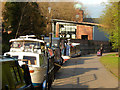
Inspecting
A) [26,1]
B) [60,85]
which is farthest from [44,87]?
[26,1]

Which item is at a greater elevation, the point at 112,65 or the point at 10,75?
the point at 10,75

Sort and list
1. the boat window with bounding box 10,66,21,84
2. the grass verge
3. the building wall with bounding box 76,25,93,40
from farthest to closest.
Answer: the building wall with bounding box 76,25,93,40
the grass verge
the boat window with bounding box 10,66,21,84

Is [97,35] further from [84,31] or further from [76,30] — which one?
[76,30]

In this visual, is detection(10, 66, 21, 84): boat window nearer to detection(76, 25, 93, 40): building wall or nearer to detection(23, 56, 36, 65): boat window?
detection(23, 56, 36, 65): boat window

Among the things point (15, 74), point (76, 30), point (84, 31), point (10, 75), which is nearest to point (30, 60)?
point (15, 74)

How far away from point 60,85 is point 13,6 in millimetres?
19181

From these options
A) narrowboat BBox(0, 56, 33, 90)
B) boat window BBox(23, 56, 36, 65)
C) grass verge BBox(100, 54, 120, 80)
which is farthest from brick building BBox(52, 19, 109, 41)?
narrowboat BBox(0, 56, 33, 90)

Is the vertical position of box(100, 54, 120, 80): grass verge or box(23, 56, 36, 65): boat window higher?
box(23, 56, 36, 65): boat window

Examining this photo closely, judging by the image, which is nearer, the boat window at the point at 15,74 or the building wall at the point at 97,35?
the boat window at the point at 15,74

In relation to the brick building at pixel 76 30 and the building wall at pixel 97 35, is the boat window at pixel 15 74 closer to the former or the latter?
the brick building at pixel 76 30

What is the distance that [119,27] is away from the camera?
16141mm

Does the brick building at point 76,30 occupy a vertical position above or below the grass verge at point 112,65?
above

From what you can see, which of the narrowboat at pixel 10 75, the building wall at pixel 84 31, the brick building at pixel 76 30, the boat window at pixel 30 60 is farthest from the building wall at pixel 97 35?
the narrowboat at pixel 10 75

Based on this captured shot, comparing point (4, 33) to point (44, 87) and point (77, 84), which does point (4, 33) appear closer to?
point (77, 84)
